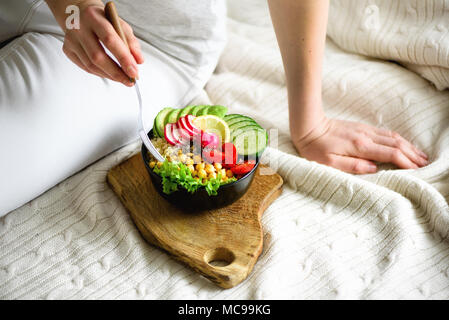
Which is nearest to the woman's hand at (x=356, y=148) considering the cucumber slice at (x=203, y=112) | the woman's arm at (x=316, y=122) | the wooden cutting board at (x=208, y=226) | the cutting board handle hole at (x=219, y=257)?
the woman's arm at (x=316, y=122)

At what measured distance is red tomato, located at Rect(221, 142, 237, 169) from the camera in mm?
861

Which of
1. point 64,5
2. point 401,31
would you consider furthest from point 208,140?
point 401,31

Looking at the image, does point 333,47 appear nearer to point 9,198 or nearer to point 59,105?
point 59,105

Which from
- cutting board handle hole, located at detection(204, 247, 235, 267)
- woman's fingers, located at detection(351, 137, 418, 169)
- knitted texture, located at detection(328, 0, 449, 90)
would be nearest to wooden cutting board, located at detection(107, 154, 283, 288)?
cutting board handle hole, located at detection(204, 247, 235, 267)

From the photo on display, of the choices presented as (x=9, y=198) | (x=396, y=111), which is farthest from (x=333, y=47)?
(x=9, y=198)

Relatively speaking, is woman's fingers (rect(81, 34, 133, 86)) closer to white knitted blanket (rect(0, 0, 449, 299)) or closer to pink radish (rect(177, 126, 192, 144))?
pink radish (rect(177, 126, 192, 144))

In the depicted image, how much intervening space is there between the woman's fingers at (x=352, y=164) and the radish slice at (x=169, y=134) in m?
0.40

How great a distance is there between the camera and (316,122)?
3.48 ft

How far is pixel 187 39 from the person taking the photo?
116 cm

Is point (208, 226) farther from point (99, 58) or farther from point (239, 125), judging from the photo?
point (99, 58)

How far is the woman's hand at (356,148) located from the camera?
1.03m

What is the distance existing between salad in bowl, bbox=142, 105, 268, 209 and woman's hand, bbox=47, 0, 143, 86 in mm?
154

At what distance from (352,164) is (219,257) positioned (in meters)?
0.41

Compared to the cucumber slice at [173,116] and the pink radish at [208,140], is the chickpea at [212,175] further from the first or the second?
the cucumber slice at [173,116]
